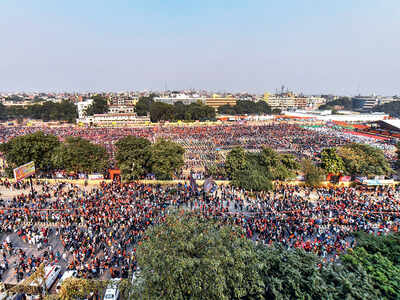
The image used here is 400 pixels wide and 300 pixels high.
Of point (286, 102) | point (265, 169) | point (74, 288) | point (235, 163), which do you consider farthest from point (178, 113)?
point (286, 102)

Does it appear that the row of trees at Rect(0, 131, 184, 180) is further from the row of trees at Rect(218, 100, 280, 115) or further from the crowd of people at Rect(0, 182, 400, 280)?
the row of trees at Rect(218, 100, 280, 115)

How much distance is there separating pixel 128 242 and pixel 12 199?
12.2 metres

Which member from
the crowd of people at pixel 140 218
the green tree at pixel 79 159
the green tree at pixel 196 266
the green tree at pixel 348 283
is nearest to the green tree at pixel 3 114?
the green tree at pixel 79 159

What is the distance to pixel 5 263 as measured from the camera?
11.0 m

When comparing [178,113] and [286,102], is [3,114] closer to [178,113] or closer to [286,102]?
[178,113]

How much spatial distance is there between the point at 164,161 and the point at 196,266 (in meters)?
14.9

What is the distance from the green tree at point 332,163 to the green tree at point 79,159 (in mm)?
21146

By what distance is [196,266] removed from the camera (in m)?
6.88

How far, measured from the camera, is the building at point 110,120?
6381cm

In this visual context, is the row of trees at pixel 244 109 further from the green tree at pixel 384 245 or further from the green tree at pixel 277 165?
the green tree at pixel 384 245

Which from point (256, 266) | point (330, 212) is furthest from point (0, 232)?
point (330, 212)

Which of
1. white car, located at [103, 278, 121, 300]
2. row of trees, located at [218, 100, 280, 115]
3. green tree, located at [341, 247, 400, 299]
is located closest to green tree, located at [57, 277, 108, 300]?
white car, located at [103, 278, 121, 300]

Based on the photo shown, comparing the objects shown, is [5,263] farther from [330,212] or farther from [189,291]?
[330,212]

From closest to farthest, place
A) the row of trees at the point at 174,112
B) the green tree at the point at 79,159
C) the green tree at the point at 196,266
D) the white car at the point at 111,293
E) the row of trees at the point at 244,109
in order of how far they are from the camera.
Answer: the green tree at the point at 196,266 < the white car at the point at 111,293 < the green tree at the point at 79,159 < the row of trees at the point at 174,112 < the row of trees at the point at 244,109
